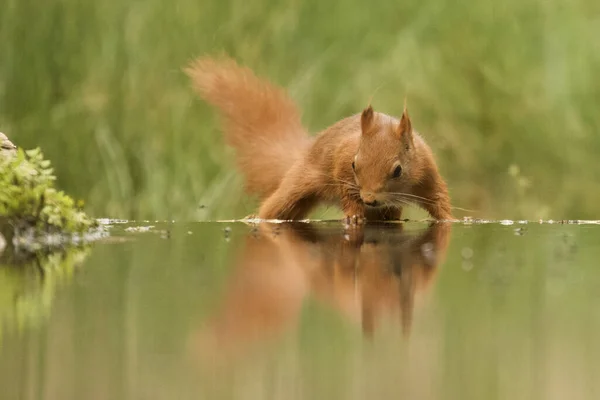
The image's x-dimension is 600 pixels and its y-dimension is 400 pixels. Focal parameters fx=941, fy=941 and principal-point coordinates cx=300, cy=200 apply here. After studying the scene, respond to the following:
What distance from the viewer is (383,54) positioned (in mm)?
4520

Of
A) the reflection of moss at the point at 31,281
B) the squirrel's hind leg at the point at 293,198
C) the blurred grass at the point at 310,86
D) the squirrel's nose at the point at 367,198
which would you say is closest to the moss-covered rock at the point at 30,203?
the reflection of moss at the point at 31,281

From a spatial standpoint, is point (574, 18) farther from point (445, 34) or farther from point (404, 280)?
point (404, 280)

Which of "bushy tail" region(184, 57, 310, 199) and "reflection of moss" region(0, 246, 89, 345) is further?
"bushy tail" region(184, 57, 310, 199)

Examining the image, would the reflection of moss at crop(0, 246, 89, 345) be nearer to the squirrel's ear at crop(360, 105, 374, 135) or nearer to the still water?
the still water

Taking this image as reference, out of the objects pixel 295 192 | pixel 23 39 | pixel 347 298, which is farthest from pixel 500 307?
pixel 23 39

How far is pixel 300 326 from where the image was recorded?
3.45 feet

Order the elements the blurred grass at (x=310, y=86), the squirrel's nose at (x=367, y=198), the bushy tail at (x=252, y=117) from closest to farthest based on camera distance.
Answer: the squirrel's nose at (x=367, y=198), the bushy tail at (x=252, y=117), the blurred grass at (x=310, y=86)

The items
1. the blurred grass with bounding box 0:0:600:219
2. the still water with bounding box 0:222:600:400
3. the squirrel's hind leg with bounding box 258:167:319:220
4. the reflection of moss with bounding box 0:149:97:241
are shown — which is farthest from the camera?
the blurred grass with bounding box 0:0:600:219

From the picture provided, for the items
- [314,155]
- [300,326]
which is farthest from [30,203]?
[314,155]

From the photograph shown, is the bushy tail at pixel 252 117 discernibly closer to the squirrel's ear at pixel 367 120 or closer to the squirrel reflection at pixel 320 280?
the squirrel's ear at pixel 367 120

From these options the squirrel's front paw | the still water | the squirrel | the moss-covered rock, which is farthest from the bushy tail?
the still water

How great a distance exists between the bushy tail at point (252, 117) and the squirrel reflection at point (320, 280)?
1.36 meters

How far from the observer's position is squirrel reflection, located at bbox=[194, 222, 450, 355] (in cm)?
105

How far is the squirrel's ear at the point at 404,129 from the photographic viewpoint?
122 inches
